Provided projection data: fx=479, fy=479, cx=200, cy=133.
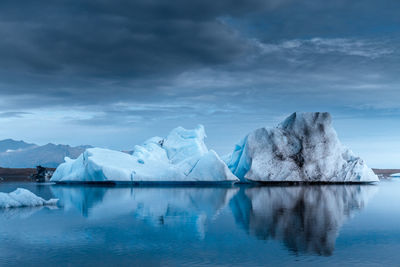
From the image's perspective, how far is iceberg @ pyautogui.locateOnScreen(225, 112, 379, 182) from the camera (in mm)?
36906

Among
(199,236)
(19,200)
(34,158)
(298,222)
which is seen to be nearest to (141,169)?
(19,200)

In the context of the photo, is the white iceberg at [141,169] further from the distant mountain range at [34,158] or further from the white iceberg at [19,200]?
the distant mountain range at [34,158]

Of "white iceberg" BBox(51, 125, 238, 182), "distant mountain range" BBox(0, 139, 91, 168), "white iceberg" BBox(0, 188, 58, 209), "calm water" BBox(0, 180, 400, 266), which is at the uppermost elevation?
"distant mountain range" BBox(0, 139, 91, 168)

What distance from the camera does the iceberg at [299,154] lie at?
36906 mm

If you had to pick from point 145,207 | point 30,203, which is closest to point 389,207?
point 145,207

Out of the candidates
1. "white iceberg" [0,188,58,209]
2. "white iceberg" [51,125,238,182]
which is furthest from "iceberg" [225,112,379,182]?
"white iceberg" [0,188,58,209]

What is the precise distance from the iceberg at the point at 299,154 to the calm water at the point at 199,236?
60.0ft

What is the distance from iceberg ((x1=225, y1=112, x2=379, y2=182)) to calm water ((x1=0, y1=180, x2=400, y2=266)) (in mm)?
18288

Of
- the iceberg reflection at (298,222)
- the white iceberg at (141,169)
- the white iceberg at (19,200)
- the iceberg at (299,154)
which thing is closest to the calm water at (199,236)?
the iceberg reflection at (298,222)

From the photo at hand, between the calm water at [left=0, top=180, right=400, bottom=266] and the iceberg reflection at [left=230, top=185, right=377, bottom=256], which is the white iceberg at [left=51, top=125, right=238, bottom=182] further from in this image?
the calm water at [left=0, top=180, right=400, bottom=266]

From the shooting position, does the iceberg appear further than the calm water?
Yes

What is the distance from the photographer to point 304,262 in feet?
28.5

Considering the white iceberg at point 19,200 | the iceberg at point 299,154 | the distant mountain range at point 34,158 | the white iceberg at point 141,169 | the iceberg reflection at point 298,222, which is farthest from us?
the distant mountain range at point 34,158

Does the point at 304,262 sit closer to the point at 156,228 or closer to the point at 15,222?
the point at 156,228
